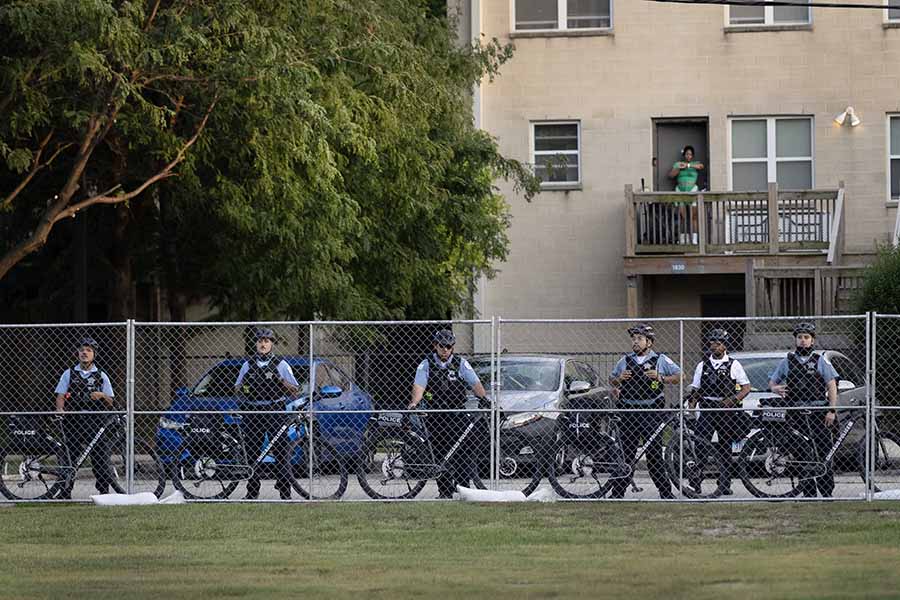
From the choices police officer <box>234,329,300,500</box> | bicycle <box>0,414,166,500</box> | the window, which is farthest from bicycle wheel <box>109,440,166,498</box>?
the window

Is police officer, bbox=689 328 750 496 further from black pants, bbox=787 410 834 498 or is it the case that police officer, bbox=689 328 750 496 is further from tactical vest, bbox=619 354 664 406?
black pants, bbox=787 410 834 498

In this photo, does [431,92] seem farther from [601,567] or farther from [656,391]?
[601,567]

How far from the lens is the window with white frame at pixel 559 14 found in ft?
103

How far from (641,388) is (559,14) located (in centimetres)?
1633

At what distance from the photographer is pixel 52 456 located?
16766 mm

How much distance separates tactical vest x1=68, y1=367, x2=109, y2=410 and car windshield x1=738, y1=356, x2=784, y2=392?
7.21 metres

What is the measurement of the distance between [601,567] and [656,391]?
507cm

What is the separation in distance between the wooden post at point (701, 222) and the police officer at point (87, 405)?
1414 centimetres

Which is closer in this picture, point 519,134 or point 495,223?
point 495,223

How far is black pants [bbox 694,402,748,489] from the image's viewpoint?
15953 mm

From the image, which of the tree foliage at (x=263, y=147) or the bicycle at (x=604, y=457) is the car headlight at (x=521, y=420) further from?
the tree foliage at (x=263, y=147)

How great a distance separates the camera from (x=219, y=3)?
18.7 meters

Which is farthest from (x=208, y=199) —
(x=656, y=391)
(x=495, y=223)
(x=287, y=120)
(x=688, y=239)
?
(x=688, y=239)

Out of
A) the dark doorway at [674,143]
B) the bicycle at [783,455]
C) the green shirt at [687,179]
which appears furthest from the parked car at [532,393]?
the dark doorway at [674,143]
